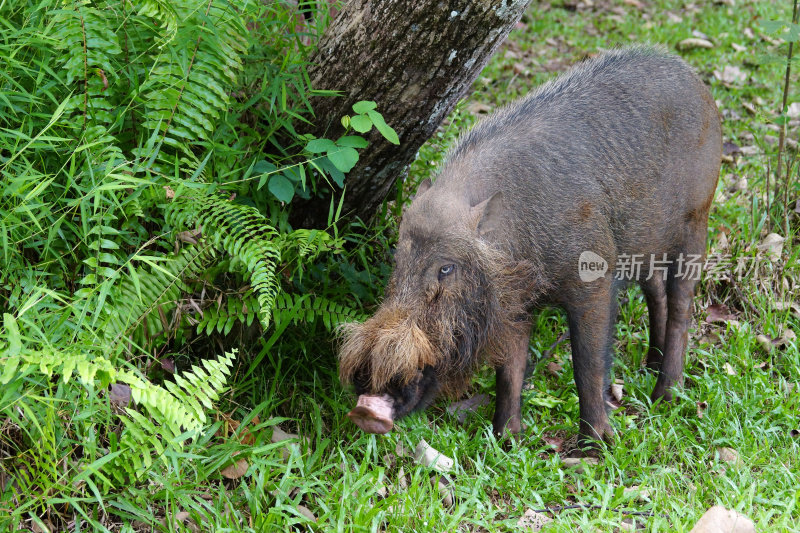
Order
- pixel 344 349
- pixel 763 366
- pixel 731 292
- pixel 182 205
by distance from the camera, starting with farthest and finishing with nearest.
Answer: pixel 731 292 → pixel 763 366 → pixel 182 205 → pixel 344 349

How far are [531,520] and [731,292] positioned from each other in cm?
237

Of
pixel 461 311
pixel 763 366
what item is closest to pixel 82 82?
pixel 461 311

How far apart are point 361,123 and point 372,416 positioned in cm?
132

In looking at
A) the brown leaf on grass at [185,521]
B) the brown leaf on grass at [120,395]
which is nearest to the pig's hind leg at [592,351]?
the brown leaf on grass at [185,521]

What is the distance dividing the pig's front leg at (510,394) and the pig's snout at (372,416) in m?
1.04

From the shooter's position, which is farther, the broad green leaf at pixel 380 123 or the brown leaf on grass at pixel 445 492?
the broad green leaf at pixel 380 123

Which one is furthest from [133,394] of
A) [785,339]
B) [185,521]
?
[785,339]

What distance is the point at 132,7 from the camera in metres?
3.78

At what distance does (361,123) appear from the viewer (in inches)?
145

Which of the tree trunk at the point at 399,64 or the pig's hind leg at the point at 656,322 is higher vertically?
the tree trunk at the point at 399,64

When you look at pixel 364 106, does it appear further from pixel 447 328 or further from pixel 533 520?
pixel 533 520

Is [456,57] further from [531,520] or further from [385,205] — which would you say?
[531,520]

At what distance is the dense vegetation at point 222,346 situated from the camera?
3.15 m

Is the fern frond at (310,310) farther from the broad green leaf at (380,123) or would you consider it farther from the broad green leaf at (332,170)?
the broad green leaf at (380,123)
